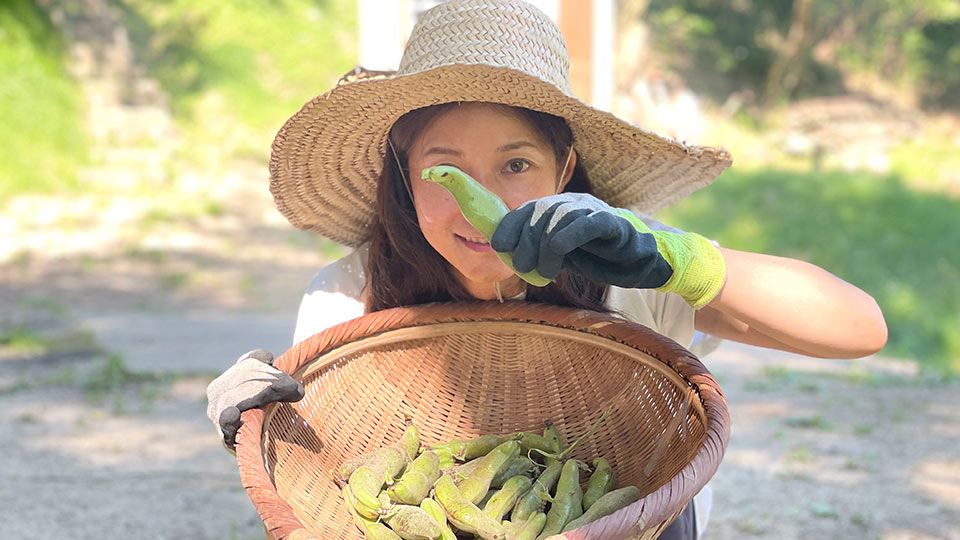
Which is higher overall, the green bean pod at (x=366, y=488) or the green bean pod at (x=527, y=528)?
the green bean pod at (x=366, y=488)

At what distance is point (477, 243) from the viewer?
75.7 inches

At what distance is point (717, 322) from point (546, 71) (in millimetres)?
667

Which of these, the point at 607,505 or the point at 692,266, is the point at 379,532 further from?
the point at 692,266

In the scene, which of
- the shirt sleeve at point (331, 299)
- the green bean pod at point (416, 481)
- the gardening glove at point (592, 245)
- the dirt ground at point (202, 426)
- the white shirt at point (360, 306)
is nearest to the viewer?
the gardening glove at point (592, 245)

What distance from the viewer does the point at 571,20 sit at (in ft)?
26.3

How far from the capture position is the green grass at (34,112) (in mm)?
8812

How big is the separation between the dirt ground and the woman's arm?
140cm

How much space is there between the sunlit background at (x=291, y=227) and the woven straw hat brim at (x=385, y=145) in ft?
3.95

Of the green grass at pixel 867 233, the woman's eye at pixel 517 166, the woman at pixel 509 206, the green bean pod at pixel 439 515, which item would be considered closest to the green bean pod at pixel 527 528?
the green bean pod at pixel 439 515

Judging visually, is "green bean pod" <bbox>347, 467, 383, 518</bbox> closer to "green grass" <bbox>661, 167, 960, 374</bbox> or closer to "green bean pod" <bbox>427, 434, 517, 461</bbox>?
"green bean pod" <bbox>427, 434, 517, 461</bbox>

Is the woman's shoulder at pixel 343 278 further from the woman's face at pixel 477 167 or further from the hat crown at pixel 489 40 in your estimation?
the hat crown at pixel 489 40

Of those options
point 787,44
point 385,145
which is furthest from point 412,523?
point 787,44

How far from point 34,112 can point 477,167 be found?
8652mm

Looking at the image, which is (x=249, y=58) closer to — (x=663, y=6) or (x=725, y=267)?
(x=663, y=6)
